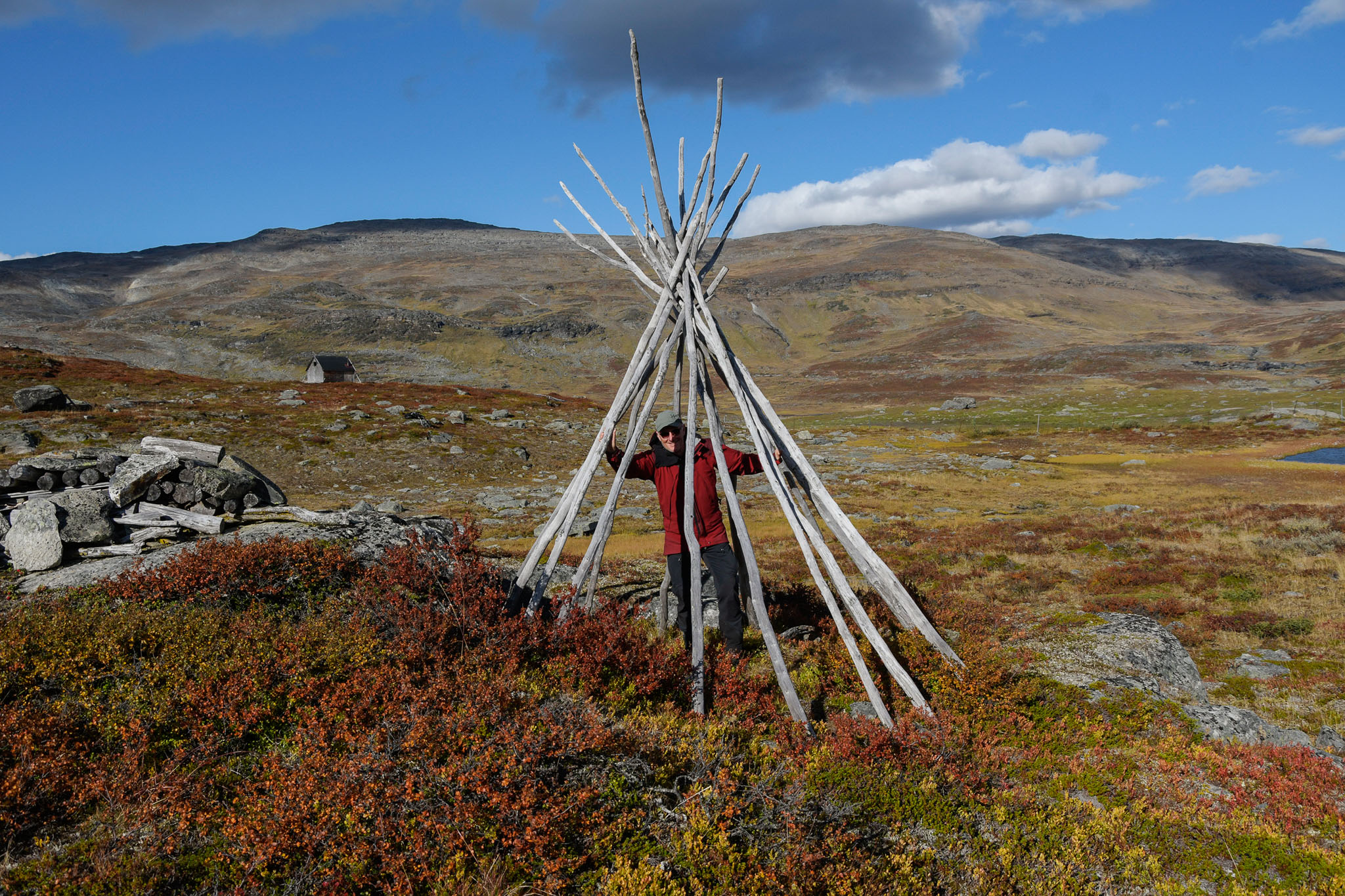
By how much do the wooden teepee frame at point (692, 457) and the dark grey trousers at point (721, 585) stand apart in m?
0.15

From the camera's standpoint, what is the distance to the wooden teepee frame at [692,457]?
23.7 feet

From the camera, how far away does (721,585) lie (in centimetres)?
774

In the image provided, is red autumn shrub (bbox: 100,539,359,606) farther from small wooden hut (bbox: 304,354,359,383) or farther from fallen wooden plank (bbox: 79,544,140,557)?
small wooden hut (bbox: 304,354,359,383)

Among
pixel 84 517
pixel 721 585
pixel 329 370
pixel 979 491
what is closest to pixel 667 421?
pixel 721 585

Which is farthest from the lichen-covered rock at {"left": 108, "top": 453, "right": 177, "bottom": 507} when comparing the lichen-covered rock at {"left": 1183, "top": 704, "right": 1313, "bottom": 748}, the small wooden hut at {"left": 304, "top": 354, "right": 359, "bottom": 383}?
the small wooden hut at {"left": 304, "top": 354, "right": 359, "bottom": 383}

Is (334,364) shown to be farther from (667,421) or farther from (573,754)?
(573,754)

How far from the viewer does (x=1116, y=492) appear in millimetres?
29172

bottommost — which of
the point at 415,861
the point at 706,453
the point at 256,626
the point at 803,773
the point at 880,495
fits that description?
the point at 880,495

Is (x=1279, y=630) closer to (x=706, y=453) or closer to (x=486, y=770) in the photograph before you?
(x=706, y=453)

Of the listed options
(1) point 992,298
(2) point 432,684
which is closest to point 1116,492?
(2) point 432,684

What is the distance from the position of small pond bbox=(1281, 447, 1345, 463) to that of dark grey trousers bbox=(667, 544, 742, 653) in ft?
148

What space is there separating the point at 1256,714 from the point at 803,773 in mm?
6263

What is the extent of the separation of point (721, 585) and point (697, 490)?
1.11 m

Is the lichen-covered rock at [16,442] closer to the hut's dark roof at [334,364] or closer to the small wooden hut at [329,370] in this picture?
the small wooden hut at [329,370]
